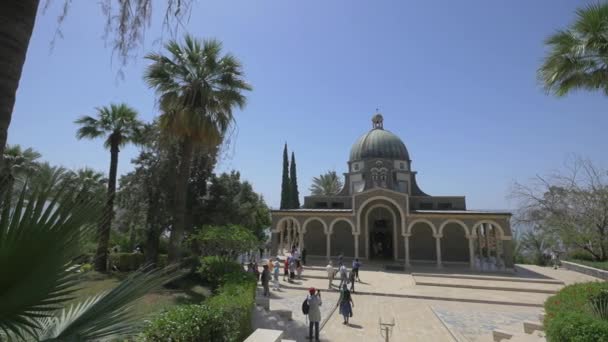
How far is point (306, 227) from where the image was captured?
30969 mm

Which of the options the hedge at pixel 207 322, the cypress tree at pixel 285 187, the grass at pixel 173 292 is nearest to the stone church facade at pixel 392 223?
the cypress tree at pixel 285 187

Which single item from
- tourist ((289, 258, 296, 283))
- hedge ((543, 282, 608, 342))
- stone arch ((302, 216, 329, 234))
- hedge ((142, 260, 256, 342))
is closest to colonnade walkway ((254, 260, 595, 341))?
tourist ((289, 258, 296, 283))

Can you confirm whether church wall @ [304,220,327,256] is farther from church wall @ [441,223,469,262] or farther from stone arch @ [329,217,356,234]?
church wall @ [441,223,469,262]

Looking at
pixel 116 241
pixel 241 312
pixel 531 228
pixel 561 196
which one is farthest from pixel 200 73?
pixel 531 228

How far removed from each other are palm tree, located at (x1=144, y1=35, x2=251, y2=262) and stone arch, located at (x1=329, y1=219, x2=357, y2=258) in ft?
61.4

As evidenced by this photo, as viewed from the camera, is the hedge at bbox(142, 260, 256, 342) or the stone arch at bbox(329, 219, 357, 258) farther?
the stone arch at bbox(329, 219, 357, 258)

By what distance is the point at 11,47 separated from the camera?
2166mm

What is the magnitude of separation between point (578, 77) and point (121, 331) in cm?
1176

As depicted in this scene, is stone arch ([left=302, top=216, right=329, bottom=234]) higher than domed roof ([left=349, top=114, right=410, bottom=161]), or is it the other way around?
domed roof ([left=349, top=114, right=410, bottom=161])

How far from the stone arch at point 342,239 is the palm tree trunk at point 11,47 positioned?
2883 centimetres

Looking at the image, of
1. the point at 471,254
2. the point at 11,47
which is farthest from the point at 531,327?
the point at 471,254

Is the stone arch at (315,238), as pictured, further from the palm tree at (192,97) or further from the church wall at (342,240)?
the palm tree at (192,97)

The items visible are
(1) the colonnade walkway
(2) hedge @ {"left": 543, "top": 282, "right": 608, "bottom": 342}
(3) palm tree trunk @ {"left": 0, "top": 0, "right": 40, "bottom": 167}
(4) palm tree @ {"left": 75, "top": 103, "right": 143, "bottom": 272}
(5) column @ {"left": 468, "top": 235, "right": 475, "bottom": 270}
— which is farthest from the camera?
(5) column @ {"left": 468, "top": 235, "right": 475, "bottom": 270}

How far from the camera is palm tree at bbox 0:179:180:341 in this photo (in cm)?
169
